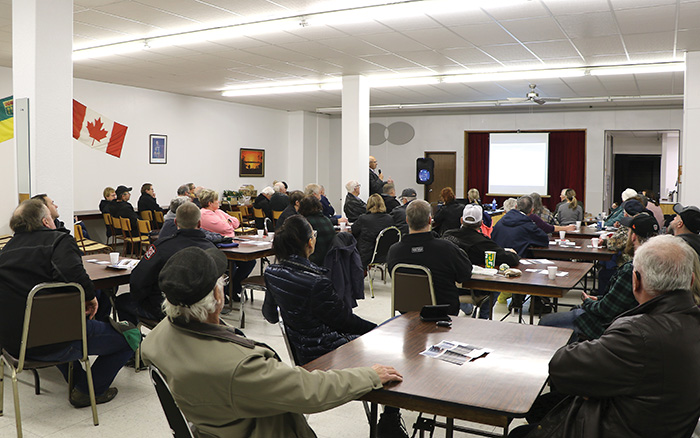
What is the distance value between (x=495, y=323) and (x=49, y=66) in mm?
4136

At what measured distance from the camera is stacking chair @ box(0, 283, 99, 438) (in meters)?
3.22

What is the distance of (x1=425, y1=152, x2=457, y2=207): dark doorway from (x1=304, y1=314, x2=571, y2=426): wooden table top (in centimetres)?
1409

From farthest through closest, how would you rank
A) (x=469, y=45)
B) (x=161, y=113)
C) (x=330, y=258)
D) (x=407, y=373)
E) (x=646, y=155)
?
(x=646, y=155) < (x=161, y=113) < (x=469, y=45) < (x=330, y=258) < (x=407, y=373)

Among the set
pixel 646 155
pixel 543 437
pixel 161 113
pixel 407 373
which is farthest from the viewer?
pixel 646 155

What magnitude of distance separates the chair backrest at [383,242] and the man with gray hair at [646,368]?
16.2 ft

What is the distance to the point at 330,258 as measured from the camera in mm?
4543

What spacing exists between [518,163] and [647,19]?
9.72 meters

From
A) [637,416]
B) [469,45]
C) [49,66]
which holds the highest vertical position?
[469,45]

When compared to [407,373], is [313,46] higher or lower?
higher

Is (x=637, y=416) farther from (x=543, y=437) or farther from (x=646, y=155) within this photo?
(x=646, y=155)

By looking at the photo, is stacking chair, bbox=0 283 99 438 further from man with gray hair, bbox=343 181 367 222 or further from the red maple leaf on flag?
the red maple leaf on flag

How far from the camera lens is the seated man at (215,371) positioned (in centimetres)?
173

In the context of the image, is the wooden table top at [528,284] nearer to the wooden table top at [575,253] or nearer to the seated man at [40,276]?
the wooden table top at [575,253]

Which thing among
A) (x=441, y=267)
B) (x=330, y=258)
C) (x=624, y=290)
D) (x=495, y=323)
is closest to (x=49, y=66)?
(x=330, y=258)
